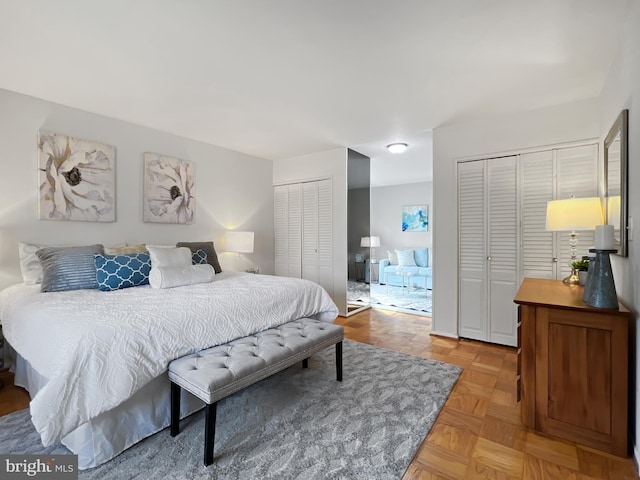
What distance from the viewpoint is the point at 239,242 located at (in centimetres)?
412

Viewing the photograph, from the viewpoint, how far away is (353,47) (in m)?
2.03

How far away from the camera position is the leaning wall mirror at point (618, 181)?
71.1 inches

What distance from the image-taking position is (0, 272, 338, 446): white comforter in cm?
144

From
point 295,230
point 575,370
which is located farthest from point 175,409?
point 295,230

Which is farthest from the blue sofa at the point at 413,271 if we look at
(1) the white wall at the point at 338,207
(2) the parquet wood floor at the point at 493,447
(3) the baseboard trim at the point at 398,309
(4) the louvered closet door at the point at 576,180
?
(2) the parquet wood floor at the point at 493,447

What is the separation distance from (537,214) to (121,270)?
3770mm

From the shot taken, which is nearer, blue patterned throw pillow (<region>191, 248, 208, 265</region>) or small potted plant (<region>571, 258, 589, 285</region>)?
small potted plant (<region>571, 258, 589, 285</region>)

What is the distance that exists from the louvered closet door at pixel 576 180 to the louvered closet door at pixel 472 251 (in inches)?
25.2

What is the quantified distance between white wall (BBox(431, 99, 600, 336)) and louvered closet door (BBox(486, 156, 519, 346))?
0.21m

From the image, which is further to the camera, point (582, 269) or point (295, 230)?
point (295, 230)

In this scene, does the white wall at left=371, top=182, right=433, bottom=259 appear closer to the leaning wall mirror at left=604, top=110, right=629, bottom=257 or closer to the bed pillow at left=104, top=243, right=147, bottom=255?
the leaning wall mirror at left=604, top=110, right=629, bottom=257

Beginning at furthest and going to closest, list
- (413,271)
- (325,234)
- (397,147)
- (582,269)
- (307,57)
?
(413,271) → (325,234) → (397,147) → (582,269) → (307,57)

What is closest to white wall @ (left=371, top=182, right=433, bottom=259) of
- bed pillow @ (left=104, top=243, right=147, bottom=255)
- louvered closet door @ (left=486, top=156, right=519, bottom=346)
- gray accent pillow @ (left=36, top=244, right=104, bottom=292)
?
louvered closet door @ (left=486, top=156, right=519, bottom=346)

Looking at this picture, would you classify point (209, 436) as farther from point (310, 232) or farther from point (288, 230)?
point (288, 230)
